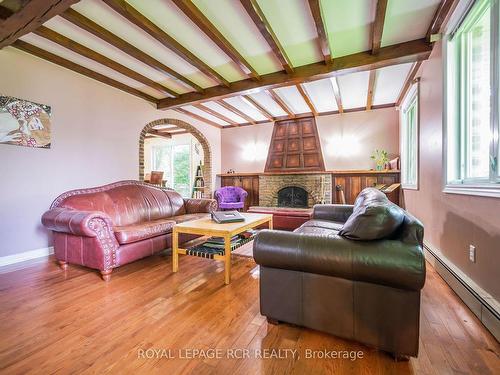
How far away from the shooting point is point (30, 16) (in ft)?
6.24

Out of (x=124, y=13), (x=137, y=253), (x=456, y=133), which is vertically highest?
(x=124, y=13)

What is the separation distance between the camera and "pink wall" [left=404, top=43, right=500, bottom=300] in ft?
4.95

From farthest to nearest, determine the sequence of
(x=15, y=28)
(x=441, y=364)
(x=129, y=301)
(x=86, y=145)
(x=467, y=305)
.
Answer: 1. (x=86, y=145)
2. (x=15, y=28)
3. (x=129, y=301)
4. (x=467, y=305)
5. (x=441, y=364)

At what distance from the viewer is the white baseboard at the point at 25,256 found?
2.61 metres

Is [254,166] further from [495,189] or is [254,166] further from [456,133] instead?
[495,189]

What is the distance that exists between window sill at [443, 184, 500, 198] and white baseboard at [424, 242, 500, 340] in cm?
67

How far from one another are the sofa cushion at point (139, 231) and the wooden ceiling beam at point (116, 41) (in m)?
2.10

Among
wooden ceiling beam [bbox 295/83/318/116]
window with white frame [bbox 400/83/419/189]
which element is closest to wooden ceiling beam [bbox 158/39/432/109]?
wooden ceiling beam [bbox 295/83/318/116]

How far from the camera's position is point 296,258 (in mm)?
1353

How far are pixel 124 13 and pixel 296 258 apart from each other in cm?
265

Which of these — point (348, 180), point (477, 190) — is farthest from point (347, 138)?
point (477, 190)

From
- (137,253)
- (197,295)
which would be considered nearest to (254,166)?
(137,253)

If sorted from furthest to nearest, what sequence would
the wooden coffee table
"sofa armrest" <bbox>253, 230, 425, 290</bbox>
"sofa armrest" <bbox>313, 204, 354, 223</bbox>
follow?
"sofa armrest" <bbox>313, 204, 354, 223</bbox> → the wooden coffee table → "sofa armrest" <bbox>253, 230, 425, 290</bbox>

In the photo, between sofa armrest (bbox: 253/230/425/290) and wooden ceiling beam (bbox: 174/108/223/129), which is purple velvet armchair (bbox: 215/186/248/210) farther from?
sofa armrest (bbox: 253/230/425/290)
